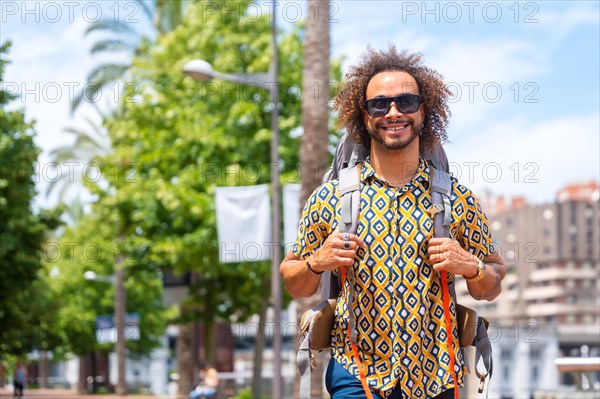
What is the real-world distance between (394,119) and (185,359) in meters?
32.9

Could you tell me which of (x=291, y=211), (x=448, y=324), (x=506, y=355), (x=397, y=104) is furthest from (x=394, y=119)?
(x=506, y=355)

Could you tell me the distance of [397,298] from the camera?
13.3 feet

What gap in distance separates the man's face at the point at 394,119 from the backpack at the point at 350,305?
0.16 metres

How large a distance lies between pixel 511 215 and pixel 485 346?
160 m

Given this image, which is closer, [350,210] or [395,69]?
[350,210]

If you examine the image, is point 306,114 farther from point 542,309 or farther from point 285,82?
point 542,309

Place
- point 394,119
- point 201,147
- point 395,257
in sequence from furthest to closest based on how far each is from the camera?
point 201,147 → point 394,119 → point 395,257

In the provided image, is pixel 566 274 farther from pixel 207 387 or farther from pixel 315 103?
pixel 315 103

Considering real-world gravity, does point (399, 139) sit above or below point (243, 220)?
above

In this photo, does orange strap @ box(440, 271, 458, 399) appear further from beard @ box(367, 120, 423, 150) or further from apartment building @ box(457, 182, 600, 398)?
apartment building @ box(457, 182, 600, 398)

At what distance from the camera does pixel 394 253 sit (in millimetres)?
4102

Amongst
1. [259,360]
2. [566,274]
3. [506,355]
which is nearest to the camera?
[259,360]

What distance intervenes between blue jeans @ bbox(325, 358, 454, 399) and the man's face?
807mm

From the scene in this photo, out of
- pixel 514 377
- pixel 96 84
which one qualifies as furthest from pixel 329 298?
pixel 514 377
